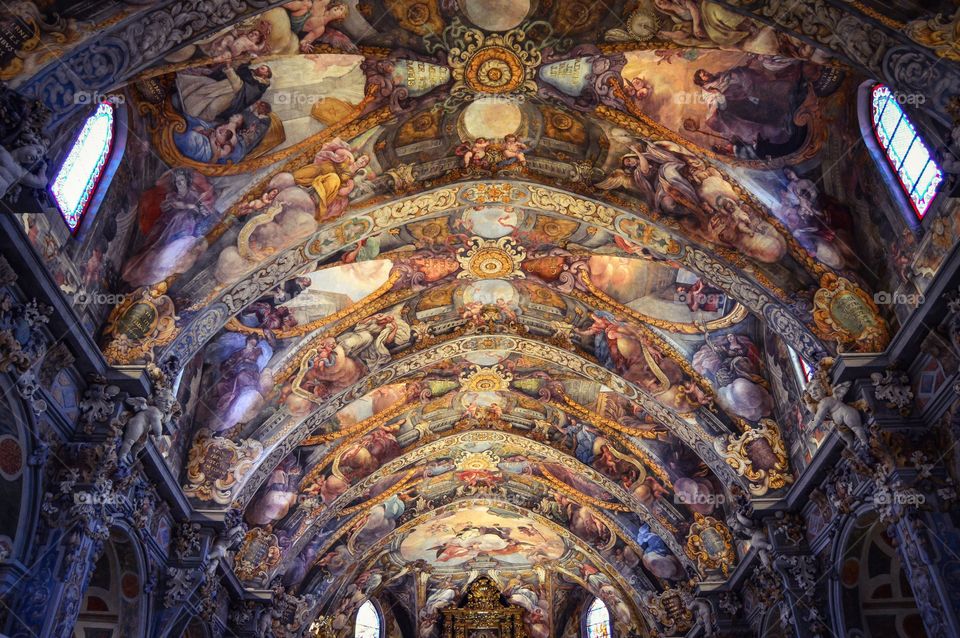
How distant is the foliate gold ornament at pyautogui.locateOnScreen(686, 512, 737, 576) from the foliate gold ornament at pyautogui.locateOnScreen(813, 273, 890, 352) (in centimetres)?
785

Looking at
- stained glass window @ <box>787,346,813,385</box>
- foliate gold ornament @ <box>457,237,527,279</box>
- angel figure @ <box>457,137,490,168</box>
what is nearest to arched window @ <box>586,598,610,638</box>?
stained glass window @ <box>787,346,813,385</box>

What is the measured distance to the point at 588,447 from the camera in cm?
2256

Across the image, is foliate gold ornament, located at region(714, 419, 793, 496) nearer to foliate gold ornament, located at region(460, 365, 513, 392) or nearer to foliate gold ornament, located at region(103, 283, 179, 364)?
foliate gold ornament, located at region(460, 365, 513, 392)

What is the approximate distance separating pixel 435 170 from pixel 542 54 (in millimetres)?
3174

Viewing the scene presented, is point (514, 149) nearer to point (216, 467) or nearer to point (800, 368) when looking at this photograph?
point (800, 368)

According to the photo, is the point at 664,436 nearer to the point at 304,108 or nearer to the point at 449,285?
the point at 449,285

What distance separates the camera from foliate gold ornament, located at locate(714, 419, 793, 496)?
16484 mm

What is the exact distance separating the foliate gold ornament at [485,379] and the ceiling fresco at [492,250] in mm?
77

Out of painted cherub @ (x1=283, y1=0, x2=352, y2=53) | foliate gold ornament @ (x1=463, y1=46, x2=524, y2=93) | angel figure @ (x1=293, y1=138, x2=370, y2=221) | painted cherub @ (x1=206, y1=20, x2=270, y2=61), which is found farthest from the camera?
angel figure @ (x1=293, y1=138, x2=370, y2=221)

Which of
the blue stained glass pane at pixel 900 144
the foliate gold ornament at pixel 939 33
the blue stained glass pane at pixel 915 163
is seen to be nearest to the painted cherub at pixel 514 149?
the blue stained glass pane at pixel 900 144

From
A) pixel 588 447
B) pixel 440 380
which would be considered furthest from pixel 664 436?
pixel 440 380

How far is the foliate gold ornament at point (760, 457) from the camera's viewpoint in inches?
649

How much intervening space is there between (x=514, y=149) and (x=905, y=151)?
6.29m

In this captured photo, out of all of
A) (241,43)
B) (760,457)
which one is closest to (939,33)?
(241,43)
